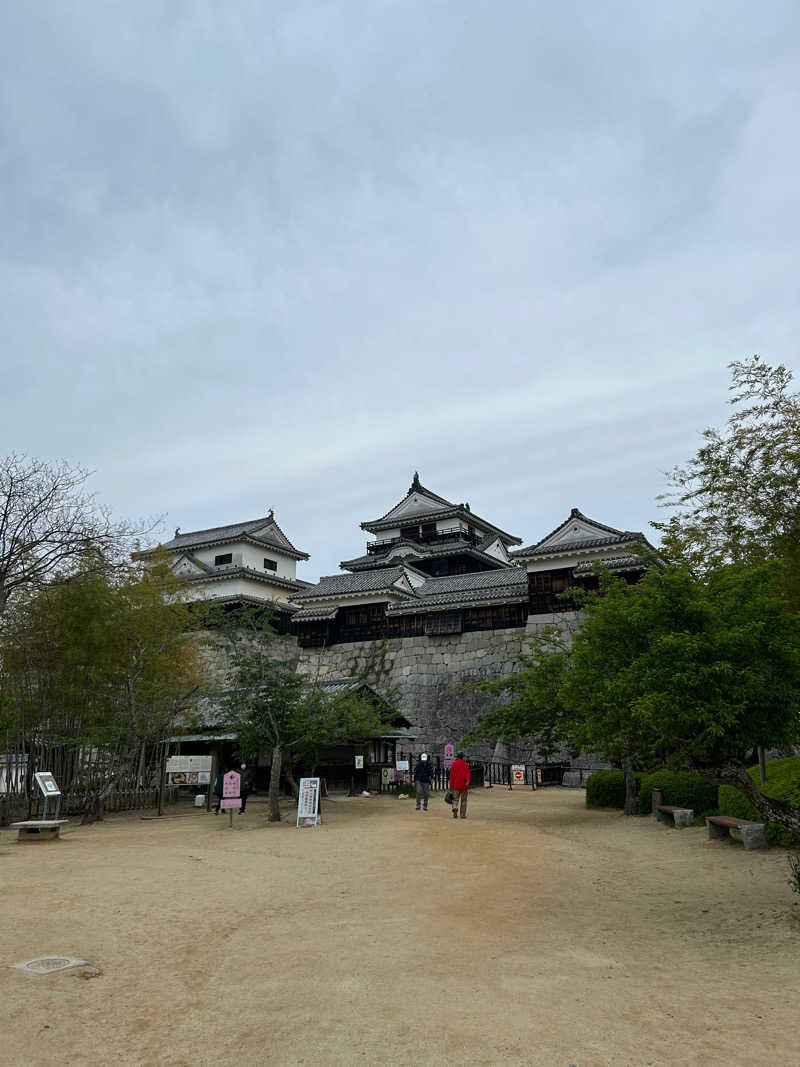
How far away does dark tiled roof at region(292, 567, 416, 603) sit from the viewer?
34594 millimetres

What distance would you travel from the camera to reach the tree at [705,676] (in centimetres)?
698

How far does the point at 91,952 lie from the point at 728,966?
4.93 m

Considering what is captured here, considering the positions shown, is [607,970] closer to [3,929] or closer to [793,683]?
[793,683]

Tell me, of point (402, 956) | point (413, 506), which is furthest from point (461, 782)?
point (413, 506)

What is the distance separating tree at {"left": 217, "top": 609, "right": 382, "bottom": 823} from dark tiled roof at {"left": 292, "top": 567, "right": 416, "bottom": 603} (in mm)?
17151

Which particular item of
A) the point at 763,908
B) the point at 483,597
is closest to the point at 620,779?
the point at 763,908

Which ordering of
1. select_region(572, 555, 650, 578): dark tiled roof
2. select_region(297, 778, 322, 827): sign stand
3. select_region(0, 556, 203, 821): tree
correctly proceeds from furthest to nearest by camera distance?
select_region(572, 555, 650, 578): dark tiled roof
select_region(0, 556, 203, 821): tree
select_region(297, 778, 322, 827): sign stand

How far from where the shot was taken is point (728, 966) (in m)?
5.51

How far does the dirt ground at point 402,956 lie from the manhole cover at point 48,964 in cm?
13

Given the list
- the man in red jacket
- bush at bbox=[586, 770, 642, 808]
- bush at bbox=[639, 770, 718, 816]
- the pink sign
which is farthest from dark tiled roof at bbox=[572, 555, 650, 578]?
the pink sign

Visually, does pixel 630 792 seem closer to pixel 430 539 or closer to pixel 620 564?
pixel 620 564

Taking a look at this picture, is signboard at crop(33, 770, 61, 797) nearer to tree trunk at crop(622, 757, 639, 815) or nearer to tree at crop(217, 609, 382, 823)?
tree at crop(217, 609, 382, 823)

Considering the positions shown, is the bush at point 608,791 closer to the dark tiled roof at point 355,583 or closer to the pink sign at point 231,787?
the pink sign at point 231,787

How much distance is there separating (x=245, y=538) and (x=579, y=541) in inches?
725
